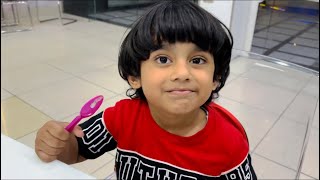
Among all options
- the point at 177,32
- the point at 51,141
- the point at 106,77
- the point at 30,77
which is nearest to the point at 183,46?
the point at 177,32

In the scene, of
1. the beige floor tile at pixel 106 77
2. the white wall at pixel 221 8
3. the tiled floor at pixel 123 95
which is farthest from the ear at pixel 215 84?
the white wall at pixel 221 8

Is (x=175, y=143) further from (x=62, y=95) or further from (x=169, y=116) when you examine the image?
(x=62, y=95)

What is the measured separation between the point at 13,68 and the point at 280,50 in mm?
2093

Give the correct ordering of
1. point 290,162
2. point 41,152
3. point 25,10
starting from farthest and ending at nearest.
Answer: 1. point 25,10
2. point 290,162
3. point 41,152

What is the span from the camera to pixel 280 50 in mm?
2672

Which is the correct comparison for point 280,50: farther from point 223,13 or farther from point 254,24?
point 223,13

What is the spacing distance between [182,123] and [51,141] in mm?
227

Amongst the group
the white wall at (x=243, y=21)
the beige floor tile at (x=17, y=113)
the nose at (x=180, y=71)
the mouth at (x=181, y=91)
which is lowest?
the beige floor tile at (x=17, y=113)

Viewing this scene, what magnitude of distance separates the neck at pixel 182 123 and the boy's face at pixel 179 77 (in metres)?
0.05

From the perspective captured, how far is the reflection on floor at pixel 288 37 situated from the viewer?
8.29ft

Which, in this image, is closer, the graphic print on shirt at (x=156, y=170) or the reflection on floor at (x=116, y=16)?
the graphic print on shirt at (x=156, y=170)

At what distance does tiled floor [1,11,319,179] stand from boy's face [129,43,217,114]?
49cm

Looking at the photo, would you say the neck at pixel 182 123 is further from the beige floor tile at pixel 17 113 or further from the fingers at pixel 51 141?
the beige floor tile at pixel 17 113

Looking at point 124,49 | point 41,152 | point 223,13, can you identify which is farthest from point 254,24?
point 41,152
